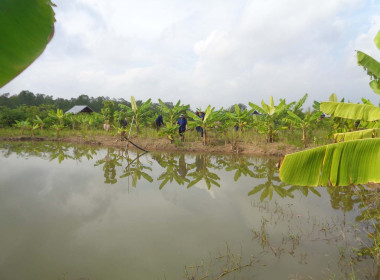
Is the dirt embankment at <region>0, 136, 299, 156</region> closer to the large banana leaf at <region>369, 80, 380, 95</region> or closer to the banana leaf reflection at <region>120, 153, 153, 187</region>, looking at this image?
the banana leaf reflection at <region>120, 153, 153, 187</region>

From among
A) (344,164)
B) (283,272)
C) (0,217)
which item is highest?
(344,164)

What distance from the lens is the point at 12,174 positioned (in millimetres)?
4848

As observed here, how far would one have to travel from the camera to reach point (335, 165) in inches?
71.6

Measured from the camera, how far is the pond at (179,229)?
188cm

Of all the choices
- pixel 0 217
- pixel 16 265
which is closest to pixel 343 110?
pixel 16 265

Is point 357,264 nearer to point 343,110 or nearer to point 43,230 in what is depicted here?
point 343,110

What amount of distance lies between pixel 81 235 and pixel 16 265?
60 cm

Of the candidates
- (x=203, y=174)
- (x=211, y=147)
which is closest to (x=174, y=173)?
(x=203, y=174)

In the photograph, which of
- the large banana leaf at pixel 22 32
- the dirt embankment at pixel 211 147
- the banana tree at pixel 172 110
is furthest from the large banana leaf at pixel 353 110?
the banana tree at pixel 172 110

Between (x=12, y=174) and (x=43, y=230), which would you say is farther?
(x=12, y=174)

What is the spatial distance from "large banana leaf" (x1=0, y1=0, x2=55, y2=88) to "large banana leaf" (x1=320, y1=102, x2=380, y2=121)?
10.2 feet

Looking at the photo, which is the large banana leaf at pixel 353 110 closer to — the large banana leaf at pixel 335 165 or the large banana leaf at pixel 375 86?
the large banana leaf at pixel 375 86

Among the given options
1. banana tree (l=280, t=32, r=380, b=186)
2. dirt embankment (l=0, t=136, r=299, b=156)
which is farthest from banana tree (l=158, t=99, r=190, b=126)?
banana tree (l=280, t=32, r=380, b=186)

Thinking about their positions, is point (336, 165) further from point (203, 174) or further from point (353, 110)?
point (203, 174)
